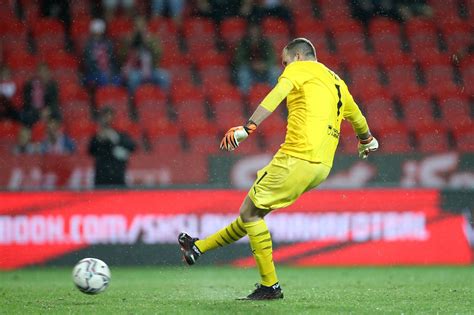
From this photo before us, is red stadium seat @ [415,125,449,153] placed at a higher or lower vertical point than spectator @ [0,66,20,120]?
lower

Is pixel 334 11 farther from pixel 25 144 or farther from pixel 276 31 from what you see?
pixel 25 144

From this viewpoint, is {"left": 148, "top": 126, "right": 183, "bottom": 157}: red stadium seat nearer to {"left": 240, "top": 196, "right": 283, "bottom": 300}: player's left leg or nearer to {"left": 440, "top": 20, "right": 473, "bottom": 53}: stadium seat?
{"left": 440, "top": 20, "right": 473, "bottom": 53}: stadium seat

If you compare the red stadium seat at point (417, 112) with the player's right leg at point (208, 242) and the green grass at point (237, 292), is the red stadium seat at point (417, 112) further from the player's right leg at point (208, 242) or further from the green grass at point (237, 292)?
the player's right leg at point (208, 242)

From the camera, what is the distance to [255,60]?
53.8 ft

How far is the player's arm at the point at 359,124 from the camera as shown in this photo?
8238 millimetres

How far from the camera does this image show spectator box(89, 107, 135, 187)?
12.5m

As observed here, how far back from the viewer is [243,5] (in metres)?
17.7

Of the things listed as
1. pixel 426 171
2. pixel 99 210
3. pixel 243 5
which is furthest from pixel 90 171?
pixel 243 5

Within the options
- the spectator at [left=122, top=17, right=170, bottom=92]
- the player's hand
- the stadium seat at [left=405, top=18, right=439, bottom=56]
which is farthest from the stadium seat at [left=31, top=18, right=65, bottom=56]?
the player's hand

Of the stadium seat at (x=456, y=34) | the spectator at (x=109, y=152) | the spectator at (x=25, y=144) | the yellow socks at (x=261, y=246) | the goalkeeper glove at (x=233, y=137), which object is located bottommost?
the yellow socks at (x=261, y=246)

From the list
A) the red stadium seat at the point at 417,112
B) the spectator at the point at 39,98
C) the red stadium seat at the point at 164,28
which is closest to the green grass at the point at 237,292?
the spectator at the point at 39,98

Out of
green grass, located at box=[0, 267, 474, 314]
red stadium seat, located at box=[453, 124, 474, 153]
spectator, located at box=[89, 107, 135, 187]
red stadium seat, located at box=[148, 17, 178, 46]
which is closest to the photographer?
green grass, located at box=[0, 267, 474, 314]

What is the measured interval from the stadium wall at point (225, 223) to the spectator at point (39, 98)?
11.0 feet

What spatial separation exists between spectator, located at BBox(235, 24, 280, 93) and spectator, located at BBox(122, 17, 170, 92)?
128 cm
